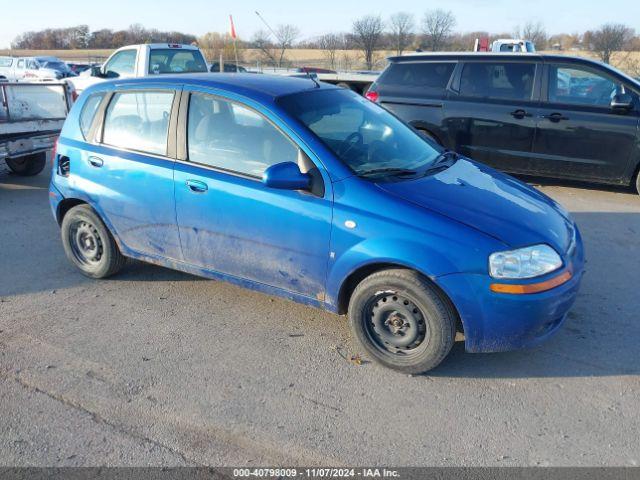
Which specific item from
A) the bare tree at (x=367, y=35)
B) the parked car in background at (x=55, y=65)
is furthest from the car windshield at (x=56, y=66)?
the bare tree at (x=367, y=35)

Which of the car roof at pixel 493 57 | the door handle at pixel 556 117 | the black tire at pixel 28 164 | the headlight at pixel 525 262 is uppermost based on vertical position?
the car roof at pixel 493 57

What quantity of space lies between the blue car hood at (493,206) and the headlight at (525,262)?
5 cm

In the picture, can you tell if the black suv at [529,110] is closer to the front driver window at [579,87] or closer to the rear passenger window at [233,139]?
the front driver window at [579,87]

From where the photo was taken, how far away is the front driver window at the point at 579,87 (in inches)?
291

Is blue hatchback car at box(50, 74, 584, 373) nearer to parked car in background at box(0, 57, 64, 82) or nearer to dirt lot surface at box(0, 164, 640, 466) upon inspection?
dirt lot surface at box(0, 164, 640, 466)

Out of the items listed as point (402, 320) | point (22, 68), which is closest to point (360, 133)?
point (402, 320)

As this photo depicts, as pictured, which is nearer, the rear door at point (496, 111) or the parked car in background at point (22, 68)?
the rear door at point (496, 111)

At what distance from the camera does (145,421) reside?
3090mm

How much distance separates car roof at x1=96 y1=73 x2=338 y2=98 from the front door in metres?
0.12

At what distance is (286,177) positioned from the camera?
3496mm

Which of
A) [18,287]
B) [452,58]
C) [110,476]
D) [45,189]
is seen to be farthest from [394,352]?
[45,189]

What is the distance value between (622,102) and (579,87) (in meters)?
0.62

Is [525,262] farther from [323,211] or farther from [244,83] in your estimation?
[244,83]

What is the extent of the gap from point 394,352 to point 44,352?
2.31 m
